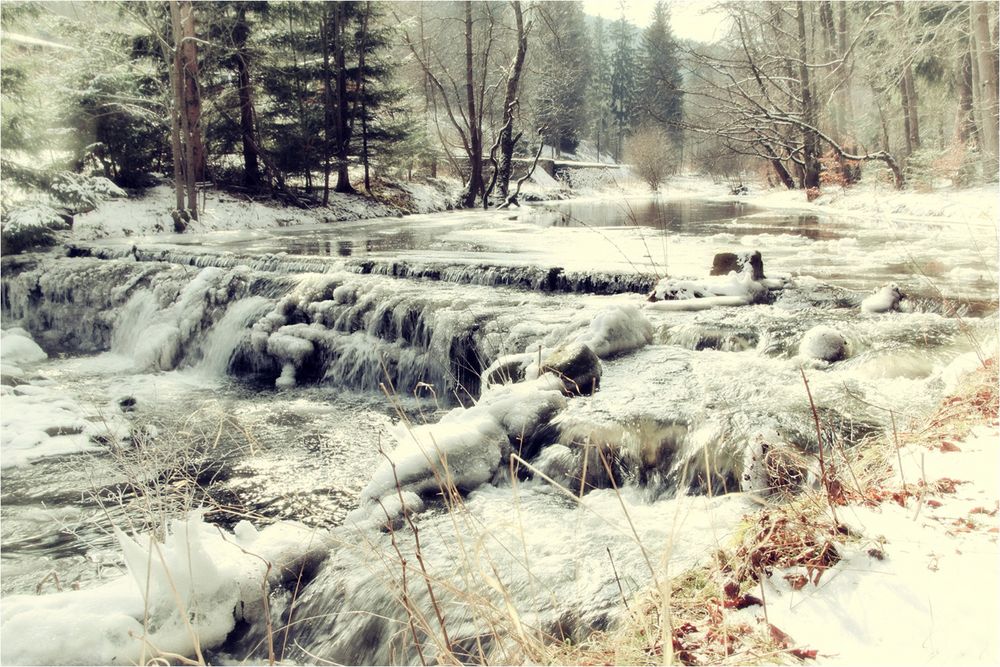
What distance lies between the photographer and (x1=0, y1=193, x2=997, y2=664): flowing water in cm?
275

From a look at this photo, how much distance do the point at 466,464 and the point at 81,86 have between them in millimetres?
17722

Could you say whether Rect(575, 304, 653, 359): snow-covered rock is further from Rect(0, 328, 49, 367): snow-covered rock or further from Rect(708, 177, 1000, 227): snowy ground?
Rect(0, 328, 49, 367): snow-covered rock

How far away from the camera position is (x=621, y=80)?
183ft

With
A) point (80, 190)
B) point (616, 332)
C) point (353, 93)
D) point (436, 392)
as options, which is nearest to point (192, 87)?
point (353, 93)

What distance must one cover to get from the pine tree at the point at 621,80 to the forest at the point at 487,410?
128 feet

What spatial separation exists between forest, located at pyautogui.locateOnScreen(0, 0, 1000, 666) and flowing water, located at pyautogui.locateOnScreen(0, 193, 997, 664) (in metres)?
0.03

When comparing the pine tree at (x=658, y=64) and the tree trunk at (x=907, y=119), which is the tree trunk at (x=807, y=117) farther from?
the pine tree at (x=658, y=64)

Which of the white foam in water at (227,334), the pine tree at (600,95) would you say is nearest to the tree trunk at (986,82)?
the white foam in water at (227,334)

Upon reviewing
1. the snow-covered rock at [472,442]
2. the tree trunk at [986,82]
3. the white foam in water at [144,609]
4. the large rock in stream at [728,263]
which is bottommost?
the white foam in water at [144,609]

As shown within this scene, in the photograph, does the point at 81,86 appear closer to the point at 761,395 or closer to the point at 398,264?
the point at 398,264

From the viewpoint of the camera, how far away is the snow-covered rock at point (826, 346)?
4883 millimetres

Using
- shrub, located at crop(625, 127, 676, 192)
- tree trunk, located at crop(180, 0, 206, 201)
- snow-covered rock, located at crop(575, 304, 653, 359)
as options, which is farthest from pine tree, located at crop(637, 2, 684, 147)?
snow-covered rock, located at crop(575, 304, 653, 359)

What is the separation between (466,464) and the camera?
12.4ft

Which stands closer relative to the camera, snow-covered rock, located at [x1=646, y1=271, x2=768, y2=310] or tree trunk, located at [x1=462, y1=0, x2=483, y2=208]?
snow-covered rock, located at [x1=646, y1=271, x2=768, y2=310]
